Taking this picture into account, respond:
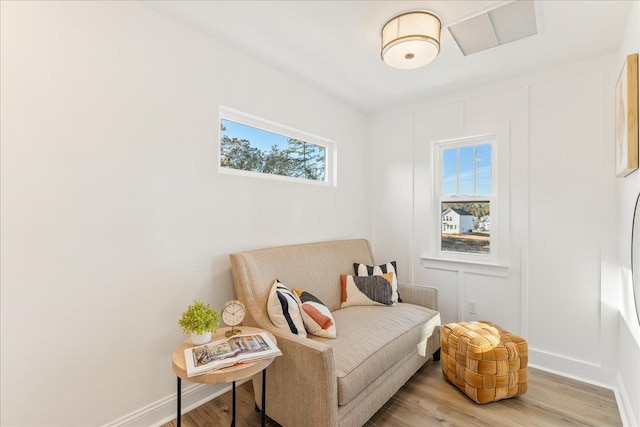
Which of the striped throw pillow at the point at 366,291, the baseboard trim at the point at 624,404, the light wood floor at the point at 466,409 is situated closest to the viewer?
the baseboard trim at the point at 624,404

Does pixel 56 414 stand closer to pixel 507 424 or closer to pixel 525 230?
pixel 507 424

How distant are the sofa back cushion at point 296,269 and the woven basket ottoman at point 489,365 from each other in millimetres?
1038

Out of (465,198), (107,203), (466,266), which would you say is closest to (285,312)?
(107,203)

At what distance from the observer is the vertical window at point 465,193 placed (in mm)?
2930

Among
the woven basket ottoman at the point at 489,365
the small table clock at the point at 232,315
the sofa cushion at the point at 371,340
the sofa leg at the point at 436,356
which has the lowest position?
the sofa leg at the point at 436,356

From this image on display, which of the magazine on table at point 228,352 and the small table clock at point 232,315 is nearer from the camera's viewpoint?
the magazine on table at point 228,352

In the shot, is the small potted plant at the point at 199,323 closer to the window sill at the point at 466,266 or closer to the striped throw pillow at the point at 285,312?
the striped throw pillow at the point at 285,312

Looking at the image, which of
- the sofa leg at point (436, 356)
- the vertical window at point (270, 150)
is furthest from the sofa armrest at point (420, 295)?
the vertical window at point (270, 150)

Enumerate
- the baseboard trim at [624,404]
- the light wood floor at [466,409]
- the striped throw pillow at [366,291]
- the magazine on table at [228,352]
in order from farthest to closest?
1. the striped throw pillow at [366,291]
2. the light wood floor at [466,409]
3. the baseboard trim at [624,404]
4. the magazine on table at [228,352]

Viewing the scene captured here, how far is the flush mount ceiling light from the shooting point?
1.82m

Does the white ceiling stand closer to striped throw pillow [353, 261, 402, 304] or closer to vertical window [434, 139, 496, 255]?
vertical window [434, 139, 496, 255]

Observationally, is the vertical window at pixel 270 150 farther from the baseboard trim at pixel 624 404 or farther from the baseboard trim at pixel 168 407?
the baseboard trim at pixel 624 404

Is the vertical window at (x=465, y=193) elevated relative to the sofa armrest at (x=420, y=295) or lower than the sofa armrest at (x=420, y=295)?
elevated

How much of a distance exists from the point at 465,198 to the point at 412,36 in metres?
1.81
